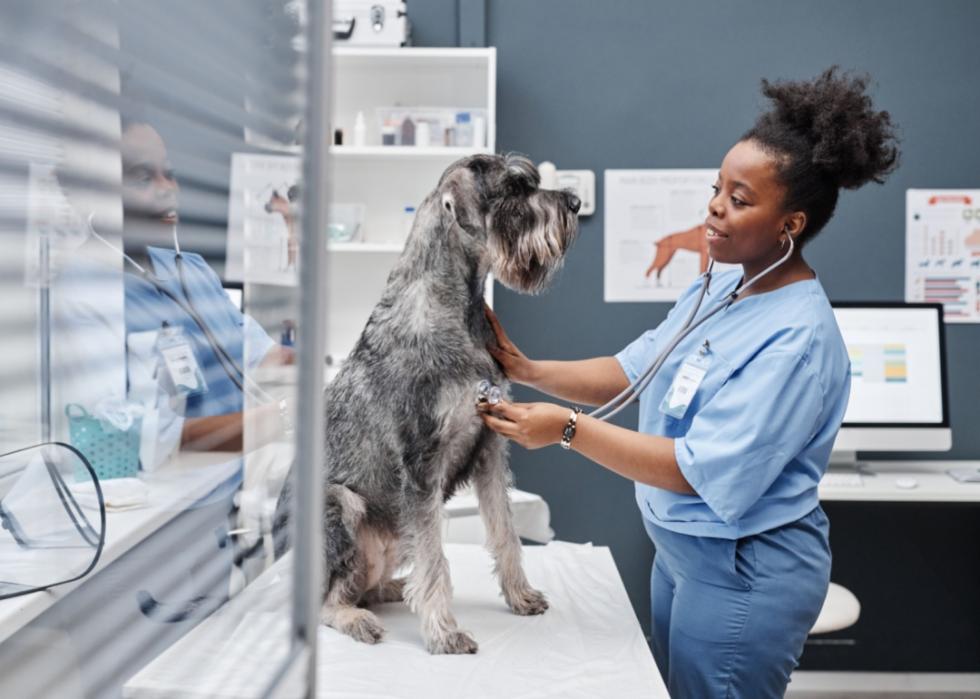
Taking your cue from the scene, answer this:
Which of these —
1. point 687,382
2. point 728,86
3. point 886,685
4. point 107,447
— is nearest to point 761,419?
point 687,382

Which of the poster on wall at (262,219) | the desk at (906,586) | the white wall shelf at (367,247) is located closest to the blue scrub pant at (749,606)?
the poster on wall at (262,219)

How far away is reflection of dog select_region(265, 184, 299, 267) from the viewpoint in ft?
2.64

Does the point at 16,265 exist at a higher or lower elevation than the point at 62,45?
lower

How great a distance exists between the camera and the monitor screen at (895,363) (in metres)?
3.46

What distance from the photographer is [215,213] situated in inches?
39.0

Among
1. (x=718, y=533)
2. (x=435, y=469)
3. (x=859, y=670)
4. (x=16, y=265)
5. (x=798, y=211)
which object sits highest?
(x=798, y=211)

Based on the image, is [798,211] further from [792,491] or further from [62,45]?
[62,45]

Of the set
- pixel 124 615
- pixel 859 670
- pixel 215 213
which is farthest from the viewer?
pixel 859 670

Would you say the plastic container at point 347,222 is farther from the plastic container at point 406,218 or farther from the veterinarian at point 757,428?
the veterinarian at point 757,428

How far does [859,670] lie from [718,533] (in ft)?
8.68

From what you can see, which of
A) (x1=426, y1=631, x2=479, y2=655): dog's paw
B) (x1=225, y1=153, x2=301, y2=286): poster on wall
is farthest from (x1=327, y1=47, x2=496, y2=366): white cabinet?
(x1=225, y1=153, x2=301, y2=286): poster on wall

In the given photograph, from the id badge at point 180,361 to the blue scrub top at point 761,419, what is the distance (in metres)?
0.86

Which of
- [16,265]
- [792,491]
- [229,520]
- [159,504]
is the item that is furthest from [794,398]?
[16,265]

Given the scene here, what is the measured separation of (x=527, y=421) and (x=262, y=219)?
2.61 feet
